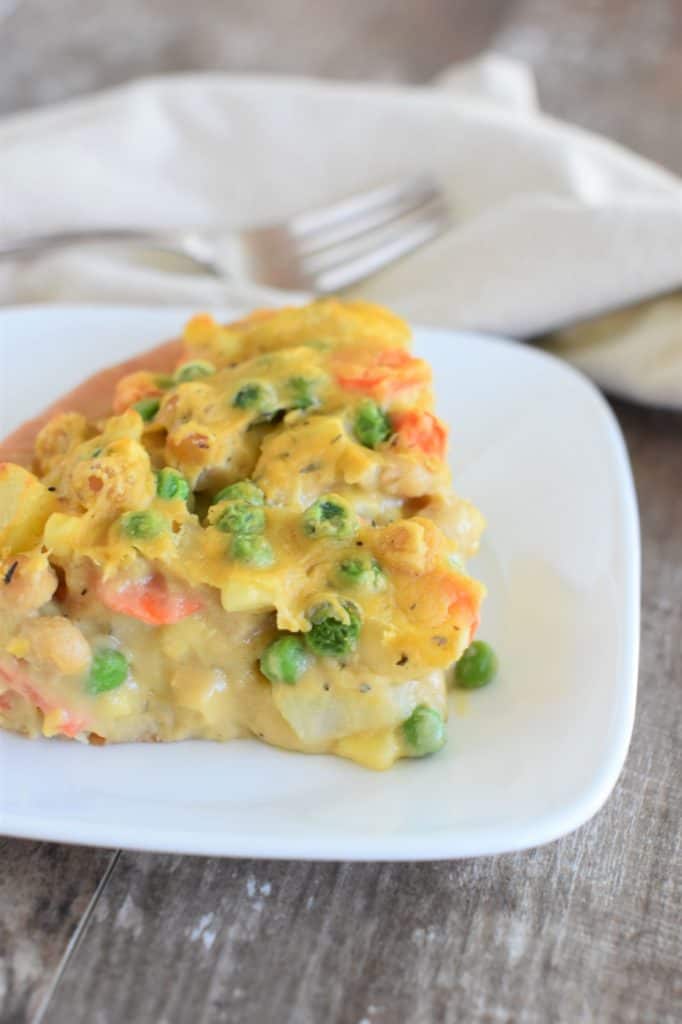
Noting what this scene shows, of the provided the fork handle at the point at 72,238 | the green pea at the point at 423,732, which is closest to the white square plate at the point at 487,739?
the green pea at the point at 423,732

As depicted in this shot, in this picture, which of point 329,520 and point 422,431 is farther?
point 422,431

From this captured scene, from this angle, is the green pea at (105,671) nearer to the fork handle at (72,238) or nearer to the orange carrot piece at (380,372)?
the orange carrot piece at (380,372)

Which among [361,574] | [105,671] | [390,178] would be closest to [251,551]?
[361,574]

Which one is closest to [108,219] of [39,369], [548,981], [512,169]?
[39,369]

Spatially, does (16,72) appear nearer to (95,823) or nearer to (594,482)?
(594,482)

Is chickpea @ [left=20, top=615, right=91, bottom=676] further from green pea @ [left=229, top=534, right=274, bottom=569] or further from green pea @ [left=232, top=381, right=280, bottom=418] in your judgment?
green pea @ [left=232, top=381, right=280, bottom=418]

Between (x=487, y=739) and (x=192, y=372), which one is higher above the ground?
(x=192, y=372)

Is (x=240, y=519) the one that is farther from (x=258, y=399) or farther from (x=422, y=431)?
(x=422, y=431)
